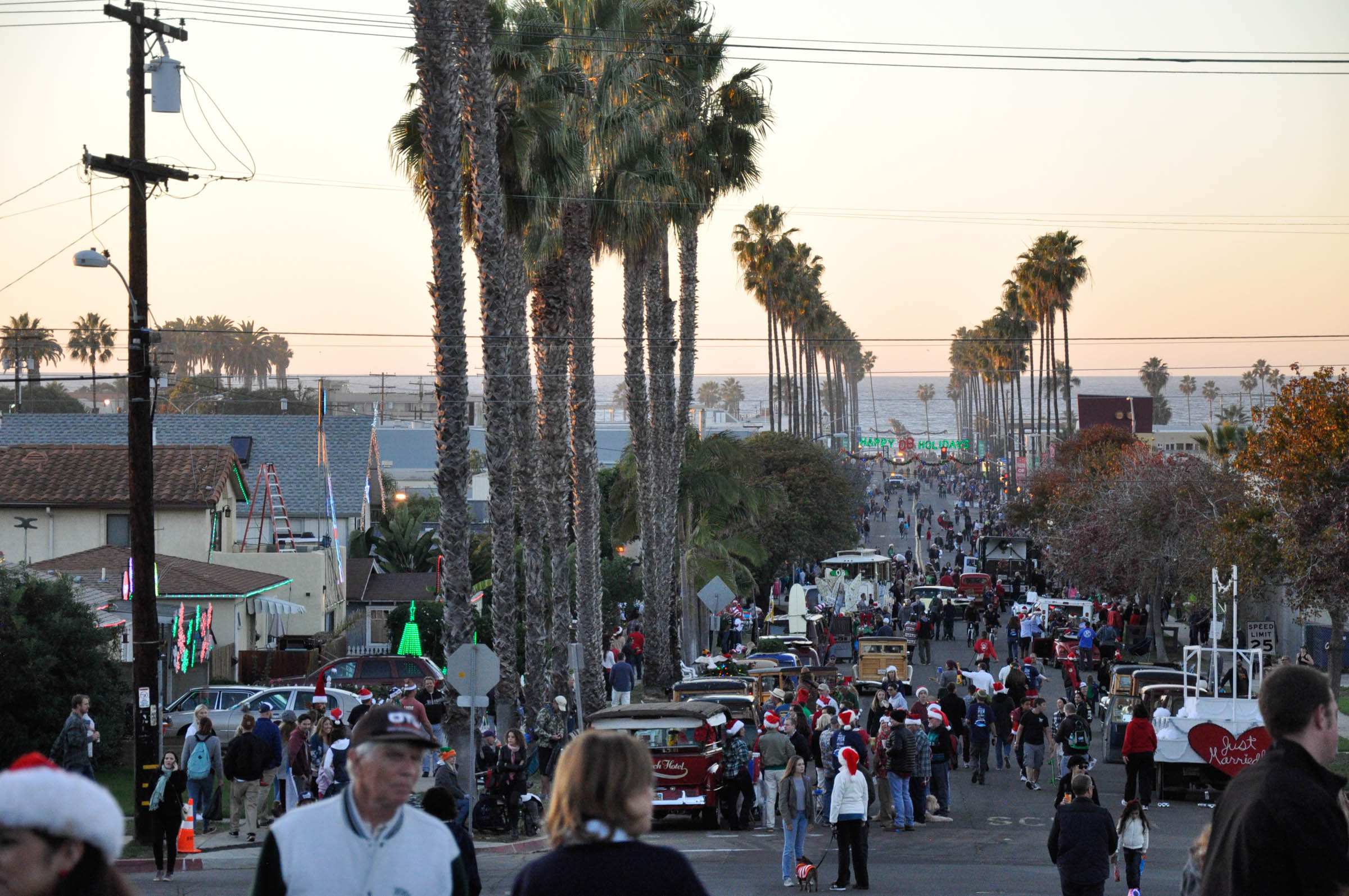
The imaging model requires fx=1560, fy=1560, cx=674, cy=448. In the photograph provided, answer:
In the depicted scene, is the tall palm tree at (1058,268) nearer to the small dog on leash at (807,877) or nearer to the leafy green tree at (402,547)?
the leafy green tree at (402,547)

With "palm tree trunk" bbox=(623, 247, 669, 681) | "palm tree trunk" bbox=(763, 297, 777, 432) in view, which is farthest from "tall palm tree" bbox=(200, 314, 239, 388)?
"palm tree trunk" bbox=(623, 247, 669, 681)

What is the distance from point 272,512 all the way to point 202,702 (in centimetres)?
1594

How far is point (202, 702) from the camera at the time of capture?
26969mm

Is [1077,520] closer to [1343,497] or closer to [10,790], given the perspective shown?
[1343,497]

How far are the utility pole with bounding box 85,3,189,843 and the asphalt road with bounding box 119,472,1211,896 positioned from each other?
2.06m

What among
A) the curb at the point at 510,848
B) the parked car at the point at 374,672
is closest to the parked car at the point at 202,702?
the parked car at the point at 374,672

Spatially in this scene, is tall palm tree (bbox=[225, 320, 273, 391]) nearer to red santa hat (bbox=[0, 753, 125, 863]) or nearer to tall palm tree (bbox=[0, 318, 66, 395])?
tall palm tree (bbox=[0, 318, 66, 395])

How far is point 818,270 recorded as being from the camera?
94.6m

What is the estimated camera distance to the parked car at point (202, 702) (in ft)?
87.1

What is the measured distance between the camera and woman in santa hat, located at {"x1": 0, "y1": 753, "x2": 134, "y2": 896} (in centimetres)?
354

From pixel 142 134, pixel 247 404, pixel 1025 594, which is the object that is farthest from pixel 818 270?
pixel 142 134

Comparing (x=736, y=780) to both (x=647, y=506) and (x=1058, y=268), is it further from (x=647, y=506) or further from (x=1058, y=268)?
(x=1058, y=268)

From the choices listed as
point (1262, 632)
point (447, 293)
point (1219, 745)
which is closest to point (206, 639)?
point (447, 293)

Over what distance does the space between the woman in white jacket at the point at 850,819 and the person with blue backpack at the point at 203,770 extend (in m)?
8.11
